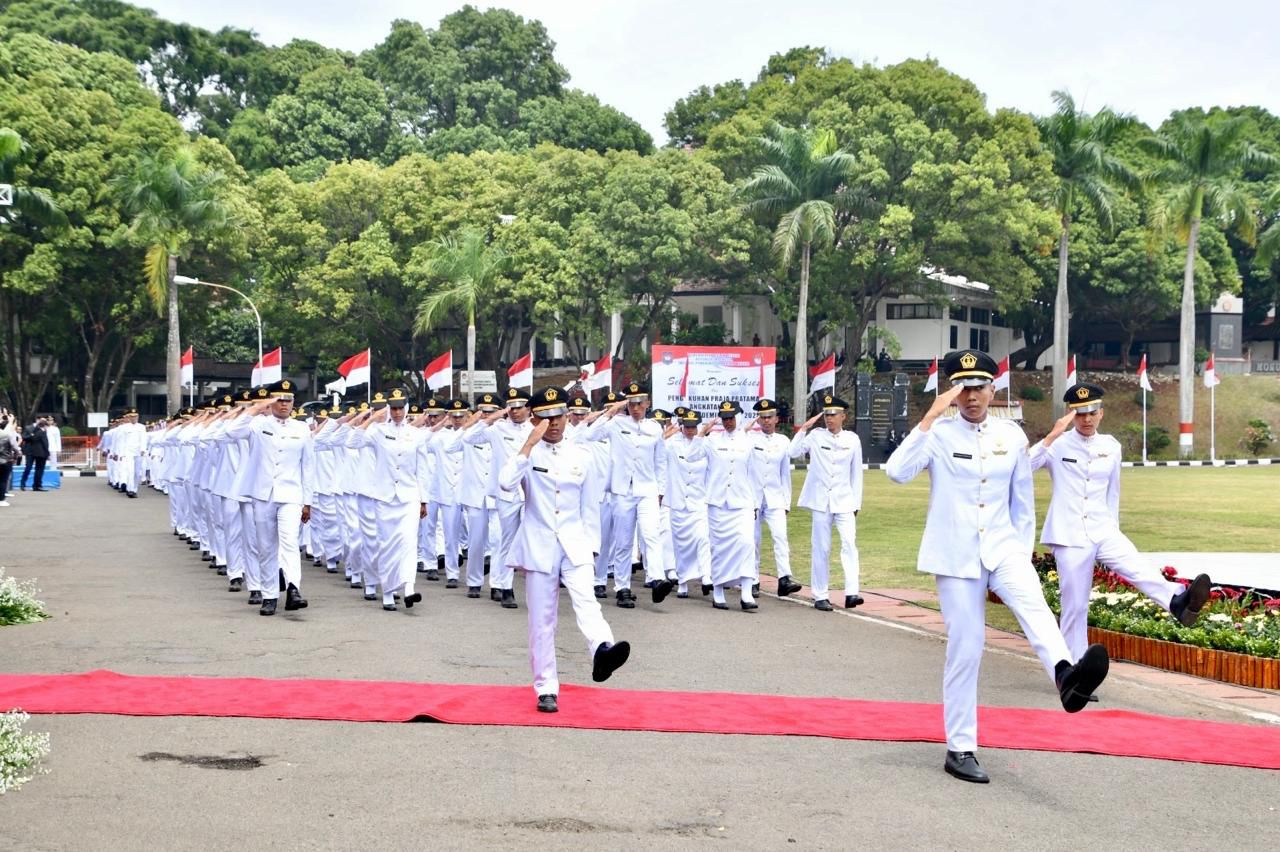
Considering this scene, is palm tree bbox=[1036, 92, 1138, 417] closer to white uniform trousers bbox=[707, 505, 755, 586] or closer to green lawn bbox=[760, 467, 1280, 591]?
green lawn bbox=[760, 467, 1280, 591]

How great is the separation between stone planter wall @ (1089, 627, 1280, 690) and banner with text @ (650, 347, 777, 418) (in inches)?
842

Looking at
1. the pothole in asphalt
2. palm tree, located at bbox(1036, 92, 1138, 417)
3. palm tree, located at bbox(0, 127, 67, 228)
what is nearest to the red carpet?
the pothole in asphalt

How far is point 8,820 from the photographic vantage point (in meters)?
5.89

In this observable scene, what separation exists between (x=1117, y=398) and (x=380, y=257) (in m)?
30.3

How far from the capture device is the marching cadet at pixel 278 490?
42.5 feet

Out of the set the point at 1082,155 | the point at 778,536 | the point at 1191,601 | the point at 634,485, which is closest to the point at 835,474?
the point at 778,536

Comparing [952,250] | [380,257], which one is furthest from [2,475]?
[952,250]

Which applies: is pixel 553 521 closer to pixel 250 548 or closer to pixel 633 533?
pixel 250 548

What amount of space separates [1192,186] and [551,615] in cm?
4936

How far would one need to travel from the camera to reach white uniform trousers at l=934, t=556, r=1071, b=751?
22.8 feet

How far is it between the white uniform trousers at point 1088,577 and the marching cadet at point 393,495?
6.03 meters

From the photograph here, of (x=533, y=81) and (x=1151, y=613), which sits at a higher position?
(x=533, y=81)

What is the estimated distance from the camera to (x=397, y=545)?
13.5 m

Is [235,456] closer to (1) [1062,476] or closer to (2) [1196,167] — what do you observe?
(1) [1062,476]
